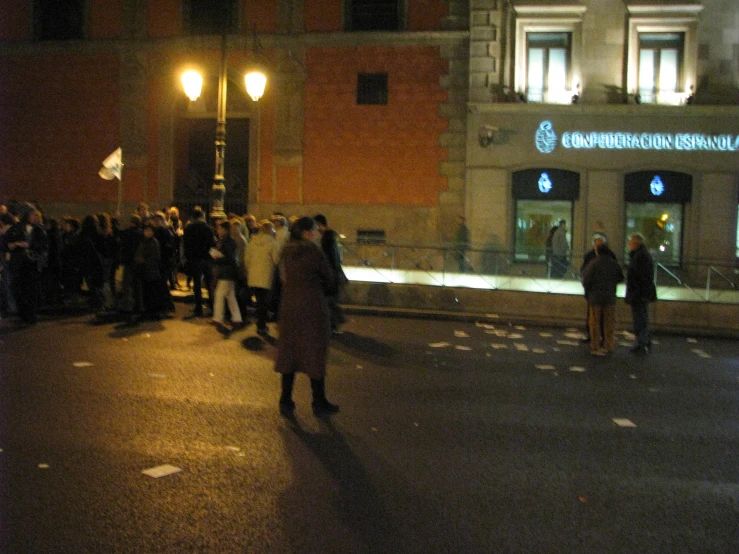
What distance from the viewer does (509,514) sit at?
16.2ft

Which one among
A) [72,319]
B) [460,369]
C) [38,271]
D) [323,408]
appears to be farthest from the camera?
[72,319]

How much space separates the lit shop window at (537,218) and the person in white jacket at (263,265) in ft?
40.8

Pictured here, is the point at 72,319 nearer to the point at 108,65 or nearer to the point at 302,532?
the point at 302,532

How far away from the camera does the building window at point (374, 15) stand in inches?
915

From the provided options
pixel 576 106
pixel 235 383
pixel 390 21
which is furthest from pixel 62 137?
pixel 235 383

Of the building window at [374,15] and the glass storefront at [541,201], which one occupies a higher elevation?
the building window at [374,15]

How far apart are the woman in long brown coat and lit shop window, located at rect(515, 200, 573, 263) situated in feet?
54.4

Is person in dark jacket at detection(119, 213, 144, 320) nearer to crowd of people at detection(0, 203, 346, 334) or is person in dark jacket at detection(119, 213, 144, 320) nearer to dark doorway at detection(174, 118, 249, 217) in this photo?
crowd of people at detection(0, 203, 346, 334)

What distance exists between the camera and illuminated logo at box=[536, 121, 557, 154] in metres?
22.6

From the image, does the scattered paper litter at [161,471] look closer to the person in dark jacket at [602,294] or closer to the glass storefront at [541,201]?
the person in dark jacket at [602,294]

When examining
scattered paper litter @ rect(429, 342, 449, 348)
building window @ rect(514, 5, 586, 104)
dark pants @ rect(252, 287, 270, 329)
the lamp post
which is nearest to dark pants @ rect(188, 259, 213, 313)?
dark pants @ rect(252, 287, 270, 329)

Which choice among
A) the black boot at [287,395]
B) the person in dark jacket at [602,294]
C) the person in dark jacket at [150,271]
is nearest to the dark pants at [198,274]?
the person in dark jacket at [150,271]

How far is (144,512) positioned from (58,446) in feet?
5.40

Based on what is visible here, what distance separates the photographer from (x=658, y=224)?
75.1ft
